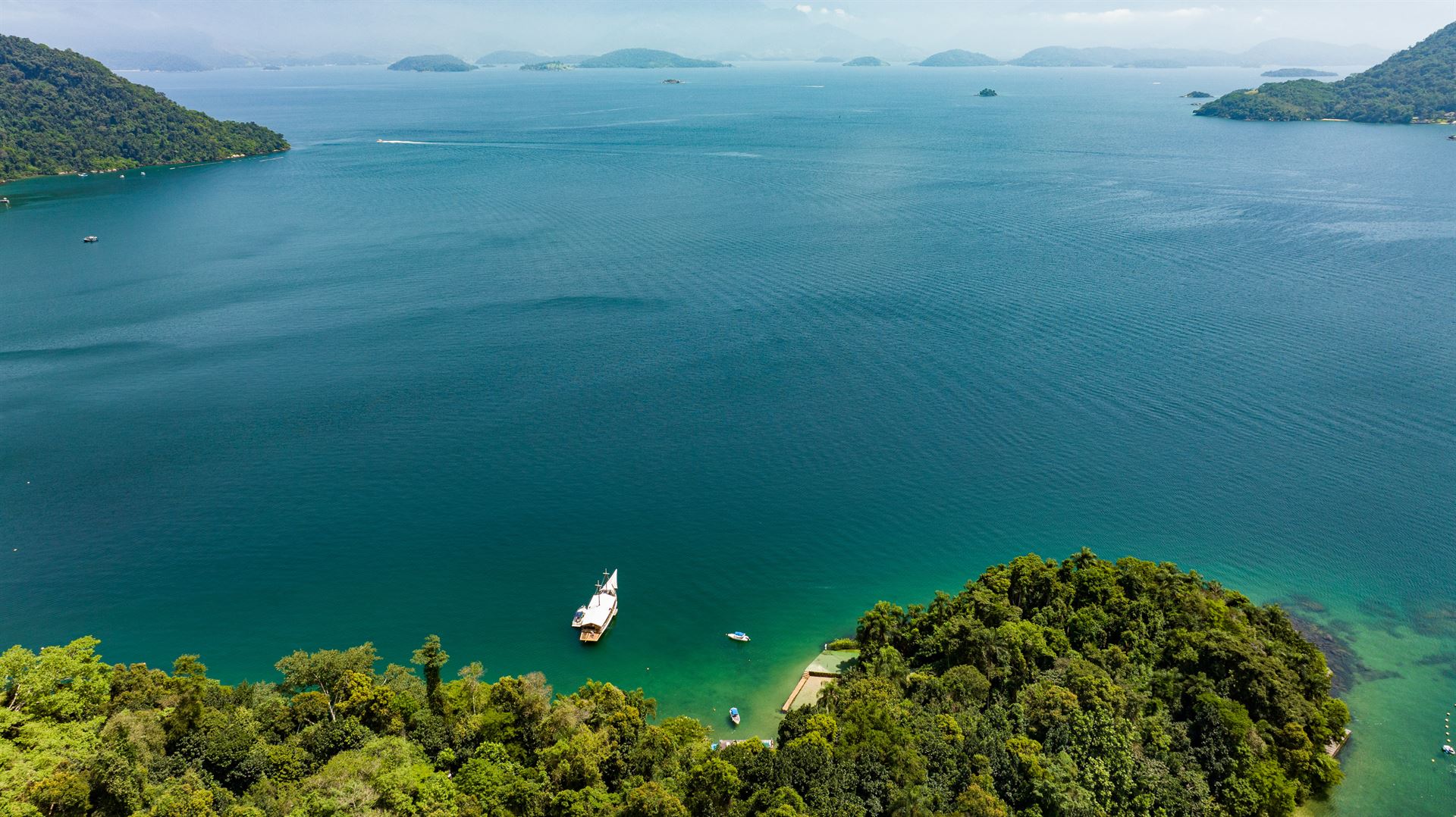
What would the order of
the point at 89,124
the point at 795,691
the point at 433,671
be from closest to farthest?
the point at 433,671 < the point at 795,691 < the point at 89,124

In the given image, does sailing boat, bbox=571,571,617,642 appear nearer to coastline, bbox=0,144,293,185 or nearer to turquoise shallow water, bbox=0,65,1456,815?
turquoise shallow water, bbox=0,65,1456,815

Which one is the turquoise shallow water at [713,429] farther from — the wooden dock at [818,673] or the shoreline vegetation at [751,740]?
the shoreline vegetation at [751,740]

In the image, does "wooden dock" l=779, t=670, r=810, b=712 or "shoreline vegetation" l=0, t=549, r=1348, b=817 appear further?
"wooden dock" l=779, t=670, r=810, b=712

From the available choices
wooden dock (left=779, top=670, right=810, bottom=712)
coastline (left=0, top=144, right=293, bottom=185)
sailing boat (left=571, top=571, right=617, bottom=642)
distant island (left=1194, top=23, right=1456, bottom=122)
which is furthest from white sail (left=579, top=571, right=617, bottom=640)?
distant island (left=1194, top=23, right=1456, bottom=122)

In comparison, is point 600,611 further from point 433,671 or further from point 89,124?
point 89,124


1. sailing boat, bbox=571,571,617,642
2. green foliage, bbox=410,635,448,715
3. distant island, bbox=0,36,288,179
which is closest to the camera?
green foliage, bbox=410,635,448,715

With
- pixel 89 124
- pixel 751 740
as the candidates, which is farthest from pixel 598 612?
pixel 89 124

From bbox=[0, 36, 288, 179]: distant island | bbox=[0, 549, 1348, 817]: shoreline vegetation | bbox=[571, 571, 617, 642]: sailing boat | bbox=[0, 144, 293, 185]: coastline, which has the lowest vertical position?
bbox=[571, 571, 617, 642]: sailing boat
